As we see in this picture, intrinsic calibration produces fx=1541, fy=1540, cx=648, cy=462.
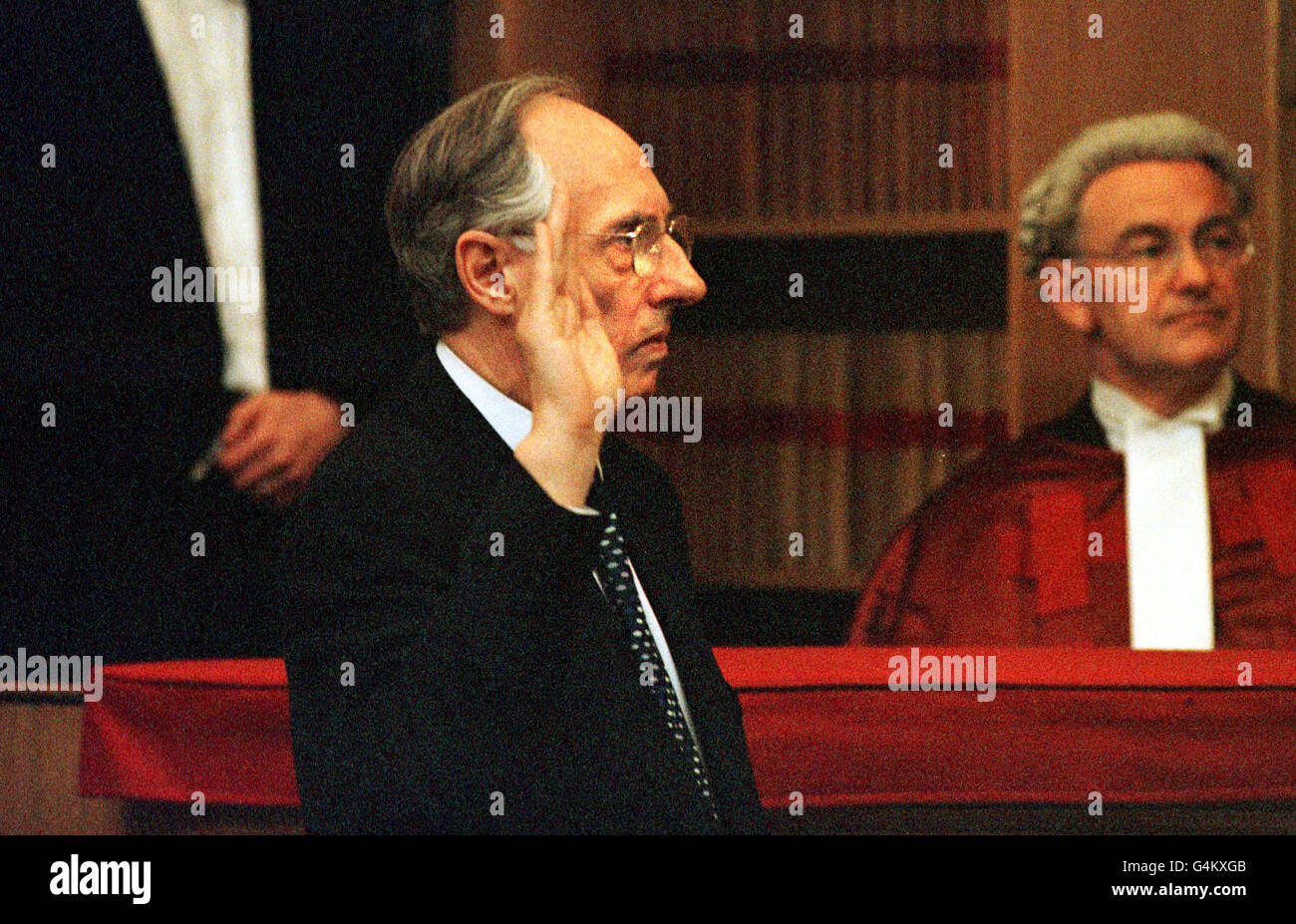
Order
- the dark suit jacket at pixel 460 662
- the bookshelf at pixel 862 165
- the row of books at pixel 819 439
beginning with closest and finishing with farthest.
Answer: the dark suit jacket at pixel 460 662 → the bookshelf at pixel 862 165 → the row of books at pixel 819 439

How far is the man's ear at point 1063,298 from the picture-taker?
2.32 meters

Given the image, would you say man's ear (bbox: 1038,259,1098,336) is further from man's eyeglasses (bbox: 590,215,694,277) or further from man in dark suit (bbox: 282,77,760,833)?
man's eyeglasses (bbox: 590,215,694,277)

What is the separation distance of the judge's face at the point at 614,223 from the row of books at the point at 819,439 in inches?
59.5

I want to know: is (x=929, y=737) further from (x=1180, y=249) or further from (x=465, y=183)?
(x=1180, y=249)

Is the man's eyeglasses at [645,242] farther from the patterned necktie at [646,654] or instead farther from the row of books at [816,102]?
the row of books at [816,102]

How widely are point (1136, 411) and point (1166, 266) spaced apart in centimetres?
22

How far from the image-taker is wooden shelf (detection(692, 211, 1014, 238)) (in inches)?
105

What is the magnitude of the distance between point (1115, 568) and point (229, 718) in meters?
1.39

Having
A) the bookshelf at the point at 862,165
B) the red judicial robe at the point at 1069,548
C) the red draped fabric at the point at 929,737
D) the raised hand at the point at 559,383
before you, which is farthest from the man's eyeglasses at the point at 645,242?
the bookshelf at the point at 862,165

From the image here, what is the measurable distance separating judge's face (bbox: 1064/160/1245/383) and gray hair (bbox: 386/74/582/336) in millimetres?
1293

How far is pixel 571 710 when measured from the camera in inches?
47.5

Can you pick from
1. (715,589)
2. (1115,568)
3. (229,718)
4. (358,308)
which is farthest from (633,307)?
(715,589)

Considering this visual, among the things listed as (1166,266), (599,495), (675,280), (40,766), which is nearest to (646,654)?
(599,495)
